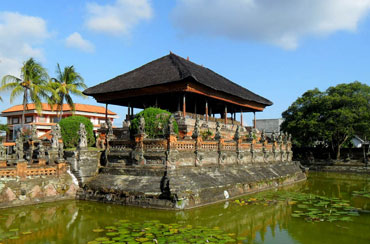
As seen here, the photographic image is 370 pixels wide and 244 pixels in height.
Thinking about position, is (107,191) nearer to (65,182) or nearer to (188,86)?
(65,182)

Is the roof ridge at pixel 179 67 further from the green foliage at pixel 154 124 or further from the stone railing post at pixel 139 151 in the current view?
the stone railing post at pixel 139 151

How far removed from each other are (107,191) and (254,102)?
20059mm

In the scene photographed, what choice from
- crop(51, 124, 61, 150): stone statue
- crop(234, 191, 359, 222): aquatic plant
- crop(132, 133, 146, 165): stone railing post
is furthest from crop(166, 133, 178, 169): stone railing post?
crop(51, 124, 61, 150): stone statue

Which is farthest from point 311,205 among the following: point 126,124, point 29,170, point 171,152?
point 126,124

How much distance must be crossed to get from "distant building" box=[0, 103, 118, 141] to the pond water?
3030 cm

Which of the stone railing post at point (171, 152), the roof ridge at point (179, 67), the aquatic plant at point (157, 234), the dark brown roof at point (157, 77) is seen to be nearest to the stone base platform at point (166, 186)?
the stone railing post at point (171, 152)

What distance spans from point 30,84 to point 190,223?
2027cm

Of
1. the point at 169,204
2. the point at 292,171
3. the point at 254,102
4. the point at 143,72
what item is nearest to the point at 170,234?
the point at 169,204

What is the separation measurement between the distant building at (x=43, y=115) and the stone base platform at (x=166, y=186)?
1099 inches

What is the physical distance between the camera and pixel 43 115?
41094mm

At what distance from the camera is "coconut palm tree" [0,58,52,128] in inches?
947

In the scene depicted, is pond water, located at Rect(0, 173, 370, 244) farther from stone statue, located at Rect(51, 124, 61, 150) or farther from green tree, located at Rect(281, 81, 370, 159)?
green tree, located at Rect(281, 81, 370, 159)

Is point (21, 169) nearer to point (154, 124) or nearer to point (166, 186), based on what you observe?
point (166, 186)

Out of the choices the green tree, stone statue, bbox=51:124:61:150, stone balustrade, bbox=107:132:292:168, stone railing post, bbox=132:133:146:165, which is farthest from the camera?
the green tree
